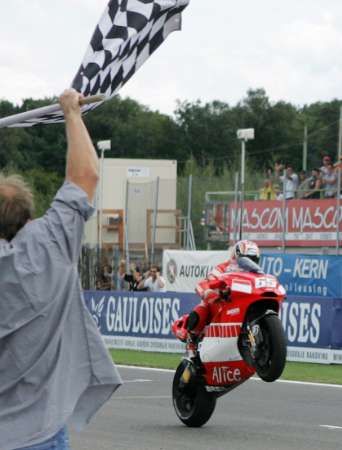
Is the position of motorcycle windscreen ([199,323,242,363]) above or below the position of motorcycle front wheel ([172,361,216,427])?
above

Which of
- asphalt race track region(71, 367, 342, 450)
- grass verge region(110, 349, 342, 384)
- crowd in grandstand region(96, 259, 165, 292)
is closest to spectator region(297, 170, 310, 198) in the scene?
crowd in grandstand region(96, 259, 165, 292)

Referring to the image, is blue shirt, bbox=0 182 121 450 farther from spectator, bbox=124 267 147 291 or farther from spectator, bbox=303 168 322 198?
spectator, bbox=303 168 322 198

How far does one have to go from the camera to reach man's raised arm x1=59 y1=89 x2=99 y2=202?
4.57 meters

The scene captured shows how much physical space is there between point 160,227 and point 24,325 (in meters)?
29.8

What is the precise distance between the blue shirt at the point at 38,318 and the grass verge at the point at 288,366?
12.3 m

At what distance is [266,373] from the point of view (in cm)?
1134

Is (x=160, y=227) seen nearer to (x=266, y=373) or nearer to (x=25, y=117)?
(x=266, y=373)

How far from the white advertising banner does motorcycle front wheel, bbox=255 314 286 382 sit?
1369cm

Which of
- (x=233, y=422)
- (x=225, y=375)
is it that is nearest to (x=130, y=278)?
(x=233, y=422)

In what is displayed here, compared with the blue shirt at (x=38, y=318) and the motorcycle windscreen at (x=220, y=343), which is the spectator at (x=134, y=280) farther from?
the blue shirt at (x=38, y=318)

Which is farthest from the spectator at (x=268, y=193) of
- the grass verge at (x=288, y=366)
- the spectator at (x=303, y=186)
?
the grass verge at (x=288, y=366)

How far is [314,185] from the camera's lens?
91.1 ft

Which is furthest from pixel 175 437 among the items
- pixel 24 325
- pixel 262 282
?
pixel 24 325

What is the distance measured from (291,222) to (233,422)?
636 inches
